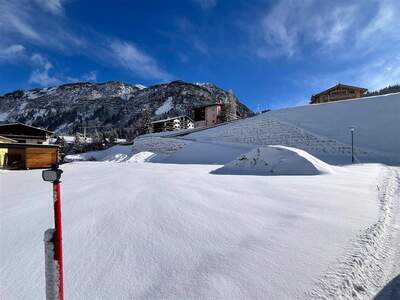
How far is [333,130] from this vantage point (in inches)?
1206

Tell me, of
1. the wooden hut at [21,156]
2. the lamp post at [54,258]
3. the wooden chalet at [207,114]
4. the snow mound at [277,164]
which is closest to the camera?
the lamp post at [54,258]

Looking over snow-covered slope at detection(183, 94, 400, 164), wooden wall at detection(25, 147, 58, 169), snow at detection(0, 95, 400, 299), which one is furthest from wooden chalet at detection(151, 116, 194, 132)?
snow at detection(0, 95, 400, 299)

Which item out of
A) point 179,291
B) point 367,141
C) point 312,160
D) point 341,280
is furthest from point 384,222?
point 367,141

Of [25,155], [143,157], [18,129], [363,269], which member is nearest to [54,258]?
[363,269]

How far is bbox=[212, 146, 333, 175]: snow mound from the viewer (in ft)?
44.8

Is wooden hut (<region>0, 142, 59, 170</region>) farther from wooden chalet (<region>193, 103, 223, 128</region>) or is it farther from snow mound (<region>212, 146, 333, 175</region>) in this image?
wooden chalet (<region>193, 103, 223, 128</region>)

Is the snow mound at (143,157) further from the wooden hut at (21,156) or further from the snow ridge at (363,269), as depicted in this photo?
the snow ridge at (363,269)

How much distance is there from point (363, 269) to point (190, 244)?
2.42m

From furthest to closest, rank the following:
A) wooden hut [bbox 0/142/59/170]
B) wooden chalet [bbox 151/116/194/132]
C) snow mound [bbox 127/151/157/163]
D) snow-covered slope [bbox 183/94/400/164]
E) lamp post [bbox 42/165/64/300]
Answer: wooden chalet [bbox 151/116/194/132], snow mound [bbox 127/151/157/163], snow-covered slope [bbox 183/94/400/164], wooden hut [bbox 0/142/59/170], lamp post [bbox 42/165/64/300]

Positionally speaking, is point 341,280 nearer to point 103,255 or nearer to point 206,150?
point 103,255

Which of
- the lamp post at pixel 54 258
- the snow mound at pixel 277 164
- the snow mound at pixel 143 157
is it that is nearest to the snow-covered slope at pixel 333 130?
the snow mound at pixel 143 157

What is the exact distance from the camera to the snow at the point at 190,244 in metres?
2.92

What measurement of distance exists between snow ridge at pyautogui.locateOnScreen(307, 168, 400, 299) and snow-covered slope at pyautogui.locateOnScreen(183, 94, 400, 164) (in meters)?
20.6

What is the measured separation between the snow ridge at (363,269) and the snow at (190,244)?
0.03 meters
